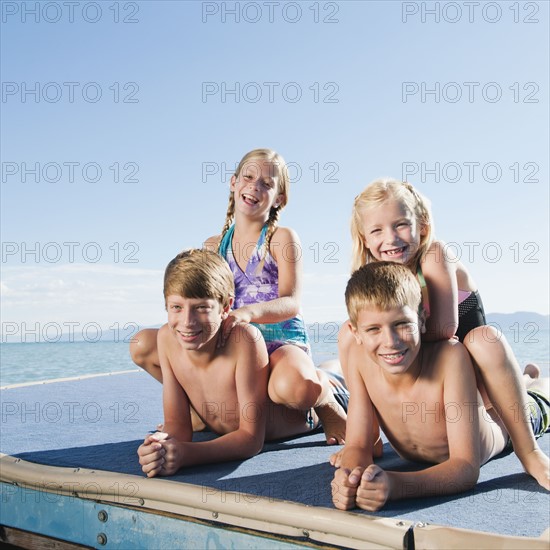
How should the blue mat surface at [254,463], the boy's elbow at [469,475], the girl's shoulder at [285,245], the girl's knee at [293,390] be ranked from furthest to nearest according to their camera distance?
1. the girl's shoulder at [285,245]
2. the girl's knee at [293,390]
3. the boy's elbow at [469,475]
4. the blue mat surface at [254,463]

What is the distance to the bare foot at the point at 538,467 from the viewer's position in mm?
1328

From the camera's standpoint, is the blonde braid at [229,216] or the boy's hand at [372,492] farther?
the blonde braid at [229,216]

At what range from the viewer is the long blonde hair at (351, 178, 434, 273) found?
1.53 meters

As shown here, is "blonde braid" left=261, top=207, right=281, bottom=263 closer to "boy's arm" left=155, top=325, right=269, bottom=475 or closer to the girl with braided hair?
the girl with braided hair

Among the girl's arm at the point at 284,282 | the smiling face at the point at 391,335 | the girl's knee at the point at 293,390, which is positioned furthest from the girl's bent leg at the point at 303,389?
the smiling face at the point at 391,335

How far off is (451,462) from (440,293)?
0.38 meters

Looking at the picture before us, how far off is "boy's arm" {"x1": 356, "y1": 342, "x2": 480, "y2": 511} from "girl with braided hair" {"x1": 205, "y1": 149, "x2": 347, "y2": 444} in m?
0.51

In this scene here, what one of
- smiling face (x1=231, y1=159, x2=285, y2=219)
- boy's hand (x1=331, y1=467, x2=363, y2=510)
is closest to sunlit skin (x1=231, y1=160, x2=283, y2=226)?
smiling face (x1=231, y1=159, x2=285, y2=219)

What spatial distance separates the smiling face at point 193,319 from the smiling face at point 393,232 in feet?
1.42

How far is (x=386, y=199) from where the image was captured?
60.1 inches

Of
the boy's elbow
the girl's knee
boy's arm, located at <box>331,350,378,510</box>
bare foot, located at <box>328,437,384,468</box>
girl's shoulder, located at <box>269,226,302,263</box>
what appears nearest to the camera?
the boy's elbow

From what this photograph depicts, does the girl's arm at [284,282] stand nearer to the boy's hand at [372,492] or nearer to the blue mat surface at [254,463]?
the blue mat surface at [254,463]

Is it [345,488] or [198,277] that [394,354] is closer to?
[345,488]

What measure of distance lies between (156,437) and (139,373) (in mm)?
2782
